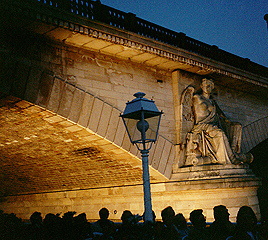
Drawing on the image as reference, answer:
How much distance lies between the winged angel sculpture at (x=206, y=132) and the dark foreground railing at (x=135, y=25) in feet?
4.09

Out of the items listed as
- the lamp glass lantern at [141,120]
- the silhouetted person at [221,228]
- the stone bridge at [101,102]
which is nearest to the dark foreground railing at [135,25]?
the stone bridge at [101,102]

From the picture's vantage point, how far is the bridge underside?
7.32 m

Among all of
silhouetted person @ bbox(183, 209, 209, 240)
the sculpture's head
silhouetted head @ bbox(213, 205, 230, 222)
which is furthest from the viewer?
the sculpture's head

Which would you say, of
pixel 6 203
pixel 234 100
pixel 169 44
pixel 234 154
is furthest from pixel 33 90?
pixel 6 203

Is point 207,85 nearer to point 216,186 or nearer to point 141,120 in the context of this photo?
point 216,186

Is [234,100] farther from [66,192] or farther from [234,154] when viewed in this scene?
[66,192]

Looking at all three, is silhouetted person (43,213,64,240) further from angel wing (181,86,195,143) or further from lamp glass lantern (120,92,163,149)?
angel wing (181,86,195,143)

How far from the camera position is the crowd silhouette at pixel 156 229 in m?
3.64

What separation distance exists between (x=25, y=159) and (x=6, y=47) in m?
4.68

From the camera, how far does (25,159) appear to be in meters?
Result: 10.2

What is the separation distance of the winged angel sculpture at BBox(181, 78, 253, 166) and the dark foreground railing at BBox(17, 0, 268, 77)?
1.25 m

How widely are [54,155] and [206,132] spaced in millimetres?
4157

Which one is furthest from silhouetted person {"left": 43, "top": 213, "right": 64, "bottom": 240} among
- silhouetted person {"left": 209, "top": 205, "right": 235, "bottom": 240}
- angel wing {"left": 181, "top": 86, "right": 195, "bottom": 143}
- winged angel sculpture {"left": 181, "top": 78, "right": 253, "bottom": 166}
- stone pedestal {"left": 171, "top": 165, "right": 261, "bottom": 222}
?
angel wing {"left": 181, "top": 86, "right": 195, "bottom": 143}

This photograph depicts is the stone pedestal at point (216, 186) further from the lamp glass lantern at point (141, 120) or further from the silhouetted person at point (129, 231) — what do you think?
the silhouetted person at point (129, 231)
